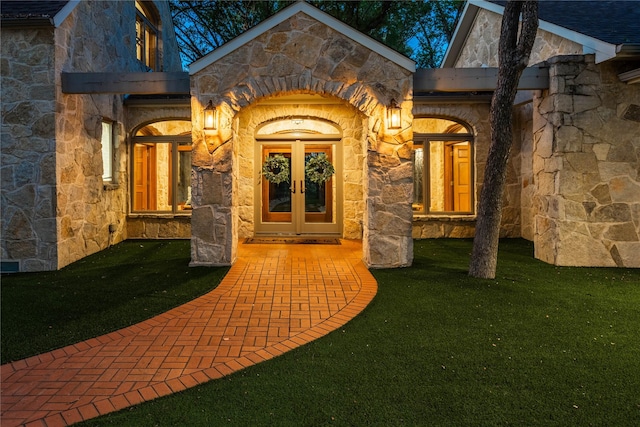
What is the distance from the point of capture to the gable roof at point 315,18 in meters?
5.95

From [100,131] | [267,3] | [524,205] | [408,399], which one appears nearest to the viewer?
[408,399]

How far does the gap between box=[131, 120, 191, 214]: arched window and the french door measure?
1901 millimetres

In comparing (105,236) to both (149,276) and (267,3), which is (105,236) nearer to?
(149,276)

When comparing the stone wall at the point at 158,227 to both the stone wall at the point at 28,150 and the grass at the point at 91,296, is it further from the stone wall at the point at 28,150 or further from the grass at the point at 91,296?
the stone wall at the point at 28,150

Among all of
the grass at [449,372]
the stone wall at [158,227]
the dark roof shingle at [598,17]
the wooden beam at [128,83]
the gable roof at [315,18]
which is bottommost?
the grass at [449,372]

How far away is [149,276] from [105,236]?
121 inches

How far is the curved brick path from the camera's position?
2508 mm

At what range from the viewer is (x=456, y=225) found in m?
9.27

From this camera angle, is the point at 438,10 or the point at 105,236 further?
the point at 438,10

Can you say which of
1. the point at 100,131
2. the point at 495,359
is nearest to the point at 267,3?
the point at 100,131

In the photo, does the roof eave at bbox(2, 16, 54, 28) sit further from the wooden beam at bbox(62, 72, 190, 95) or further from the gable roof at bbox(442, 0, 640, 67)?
the gable roof at bbox(442, 0, 640, 67)

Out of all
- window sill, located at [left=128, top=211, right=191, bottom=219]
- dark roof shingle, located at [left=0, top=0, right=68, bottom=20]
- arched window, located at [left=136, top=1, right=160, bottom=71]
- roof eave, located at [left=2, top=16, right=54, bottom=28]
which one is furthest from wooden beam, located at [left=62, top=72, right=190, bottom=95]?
arched window, located at [left=136, top=1, right=160, bottom=71]

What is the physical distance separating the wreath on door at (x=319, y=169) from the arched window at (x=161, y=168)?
9.47 feet

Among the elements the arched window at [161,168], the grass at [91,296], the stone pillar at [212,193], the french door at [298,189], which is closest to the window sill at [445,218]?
the french door at [298,189]
